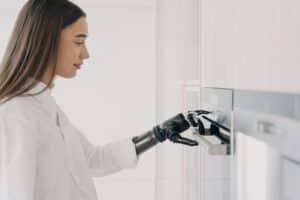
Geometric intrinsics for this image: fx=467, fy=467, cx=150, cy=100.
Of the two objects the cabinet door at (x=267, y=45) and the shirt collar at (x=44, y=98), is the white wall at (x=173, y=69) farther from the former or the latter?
the cabinet door at (x=267, y=45)

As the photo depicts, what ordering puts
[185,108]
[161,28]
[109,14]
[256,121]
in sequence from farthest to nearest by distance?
1. [109,14]
2. [161,28]
3. [185,108]
4. [256,121]

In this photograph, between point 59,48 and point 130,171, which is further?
point 130,171

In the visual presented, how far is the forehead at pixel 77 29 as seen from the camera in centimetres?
112

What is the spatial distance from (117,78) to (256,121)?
6.38ft

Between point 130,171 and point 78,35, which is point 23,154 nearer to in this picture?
point 78,35

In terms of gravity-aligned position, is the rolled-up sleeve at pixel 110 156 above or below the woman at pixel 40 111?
Answer: below

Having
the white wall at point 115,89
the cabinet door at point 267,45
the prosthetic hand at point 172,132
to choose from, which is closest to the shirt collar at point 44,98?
the prosthetic hand at point 172,132

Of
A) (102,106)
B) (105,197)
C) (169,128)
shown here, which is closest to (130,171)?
(105,197)

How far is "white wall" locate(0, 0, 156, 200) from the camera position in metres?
2.42

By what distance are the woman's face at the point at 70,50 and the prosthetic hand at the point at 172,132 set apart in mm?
282

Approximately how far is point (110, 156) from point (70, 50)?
380mm

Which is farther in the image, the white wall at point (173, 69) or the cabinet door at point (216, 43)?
the white wall at point (173, 69)

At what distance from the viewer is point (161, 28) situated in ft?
5.65

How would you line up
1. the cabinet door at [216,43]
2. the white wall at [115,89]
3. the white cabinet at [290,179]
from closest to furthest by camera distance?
the white cabinet at [290,179] → the cabinet door at [216,43] → the white wall at [115,89]
